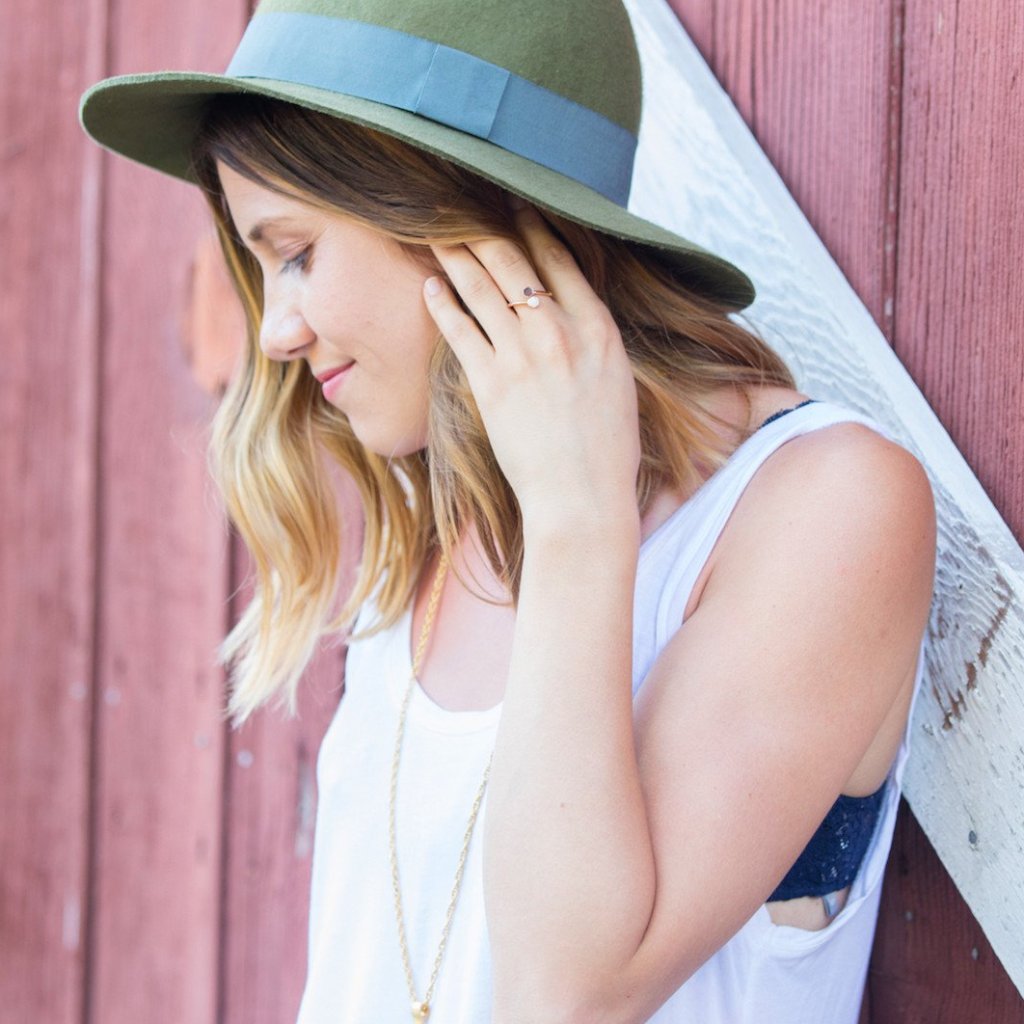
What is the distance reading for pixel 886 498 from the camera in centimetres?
95

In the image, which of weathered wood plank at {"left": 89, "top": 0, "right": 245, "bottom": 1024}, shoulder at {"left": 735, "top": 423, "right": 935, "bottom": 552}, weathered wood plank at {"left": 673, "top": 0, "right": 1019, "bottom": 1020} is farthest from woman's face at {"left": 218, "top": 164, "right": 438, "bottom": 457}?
weathered wood plank at {"left": 89, "top": 0, "right": 245, "bottom": 1024}

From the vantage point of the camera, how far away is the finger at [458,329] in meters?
1.08

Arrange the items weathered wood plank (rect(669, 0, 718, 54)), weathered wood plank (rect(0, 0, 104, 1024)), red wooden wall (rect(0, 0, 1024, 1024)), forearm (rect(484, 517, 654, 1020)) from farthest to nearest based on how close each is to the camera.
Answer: weathered wood plank (rect(0, 0, 104, 1024))
red wooden wall (rect(0, 0, 1024, 1024))
weathered wood plank (rect(669, 0, 718, 54))
forearm (rect(484, 517, 654, 1020))

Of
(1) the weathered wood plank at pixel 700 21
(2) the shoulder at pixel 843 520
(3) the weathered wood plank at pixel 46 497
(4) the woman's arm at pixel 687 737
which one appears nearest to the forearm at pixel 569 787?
(4) the woman's arm at pixel 687 737

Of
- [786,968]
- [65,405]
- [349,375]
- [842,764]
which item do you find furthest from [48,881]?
[842,764]

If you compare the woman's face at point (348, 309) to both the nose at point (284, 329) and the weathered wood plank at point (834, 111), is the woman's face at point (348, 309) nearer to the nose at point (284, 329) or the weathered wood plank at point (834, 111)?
the nose at point (284, 329)

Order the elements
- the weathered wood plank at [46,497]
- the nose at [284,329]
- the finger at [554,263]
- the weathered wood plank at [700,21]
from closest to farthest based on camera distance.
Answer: the finger at [554,263]
the nose at [284,329]
the weathered wood plank at [700,21]
the weathered wood plank at [46,497]

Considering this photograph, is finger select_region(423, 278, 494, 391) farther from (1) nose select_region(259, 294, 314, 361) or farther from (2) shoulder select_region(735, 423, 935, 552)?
(2) shoulder select_region(735, 423, 935, 552)

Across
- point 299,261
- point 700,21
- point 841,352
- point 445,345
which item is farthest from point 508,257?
point 700,21

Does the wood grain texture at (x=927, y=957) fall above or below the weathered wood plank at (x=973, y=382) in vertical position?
below

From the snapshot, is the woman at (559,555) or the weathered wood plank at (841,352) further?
the weathered wood plank at (841,352)

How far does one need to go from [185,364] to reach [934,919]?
4.67 ft

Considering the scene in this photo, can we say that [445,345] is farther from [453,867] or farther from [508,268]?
[453,867]

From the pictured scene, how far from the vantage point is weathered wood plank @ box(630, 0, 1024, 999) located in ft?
3.39
